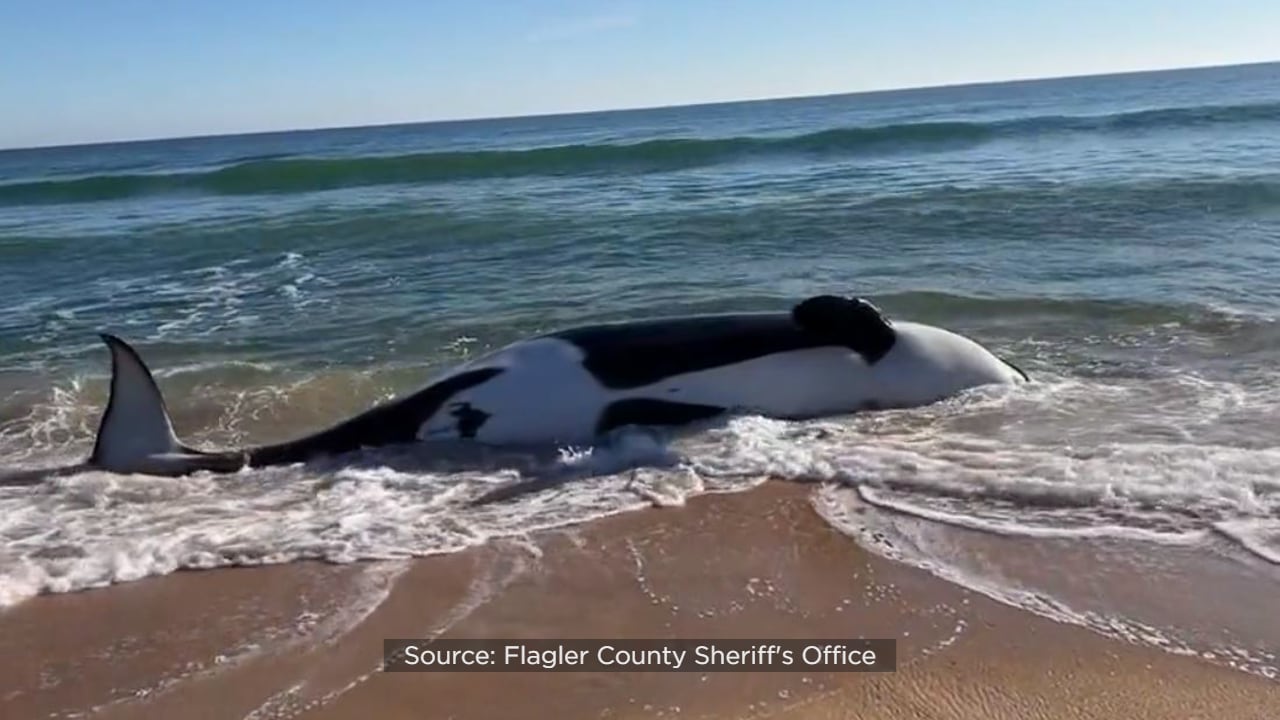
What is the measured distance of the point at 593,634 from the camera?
5.43 meters

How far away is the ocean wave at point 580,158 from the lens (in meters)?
44.6

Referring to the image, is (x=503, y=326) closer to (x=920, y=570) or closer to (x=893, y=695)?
(x=920, y=570)

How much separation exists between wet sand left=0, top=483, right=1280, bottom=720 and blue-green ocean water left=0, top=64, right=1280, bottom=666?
420 millimetres

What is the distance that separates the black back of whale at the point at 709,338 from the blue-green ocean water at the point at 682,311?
58 cm

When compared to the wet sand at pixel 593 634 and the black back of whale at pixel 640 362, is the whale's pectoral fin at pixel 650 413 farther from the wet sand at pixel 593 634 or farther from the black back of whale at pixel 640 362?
the wet sand at pixel 593 634

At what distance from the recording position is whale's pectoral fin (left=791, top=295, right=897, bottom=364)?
887cm

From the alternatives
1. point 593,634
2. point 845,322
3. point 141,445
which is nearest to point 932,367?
point 845,322

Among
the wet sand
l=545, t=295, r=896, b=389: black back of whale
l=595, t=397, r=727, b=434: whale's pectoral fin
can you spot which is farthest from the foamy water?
l=545, t=295, r=896, b=389: black back of whale

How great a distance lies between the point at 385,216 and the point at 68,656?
23.7 metres

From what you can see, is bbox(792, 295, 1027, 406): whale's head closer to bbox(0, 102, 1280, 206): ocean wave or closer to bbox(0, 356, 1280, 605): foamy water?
bbox(0, 356, 1280, 605): foamy water

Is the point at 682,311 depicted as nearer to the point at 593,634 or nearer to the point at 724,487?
the point at 724,487

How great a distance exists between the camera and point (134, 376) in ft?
25.9

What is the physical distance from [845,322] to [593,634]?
13.5 feet

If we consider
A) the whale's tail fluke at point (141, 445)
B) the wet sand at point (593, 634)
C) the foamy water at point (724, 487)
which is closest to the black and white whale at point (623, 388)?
the whale's tail fluke at point (141, 445)
